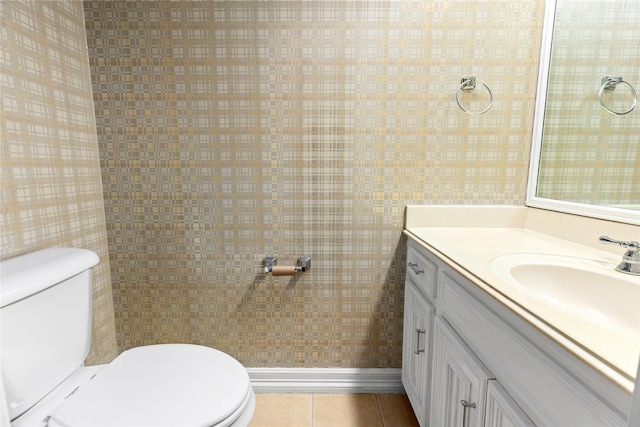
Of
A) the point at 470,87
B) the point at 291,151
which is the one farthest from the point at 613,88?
the point at 291,151

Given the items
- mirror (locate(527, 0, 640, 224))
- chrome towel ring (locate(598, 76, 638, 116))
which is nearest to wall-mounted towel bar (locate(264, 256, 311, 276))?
mirror (locate(527, 0, 640, 224))

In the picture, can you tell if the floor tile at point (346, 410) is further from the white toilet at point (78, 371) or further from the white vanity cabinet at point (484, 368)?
the white toilet at point (78, 371)

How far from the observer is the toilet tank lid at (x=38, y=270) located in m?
0.81

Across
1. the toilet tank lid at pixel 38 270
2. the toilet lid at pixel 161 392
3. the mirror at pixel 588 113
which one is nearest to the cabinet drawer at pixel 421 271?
the mirror at pixel 588 113

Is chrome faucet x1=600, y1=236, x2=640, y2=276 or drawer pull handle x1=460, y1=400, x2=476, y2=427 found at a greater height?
chrome faucet x1=600, y1=236, x2=640, y2=276

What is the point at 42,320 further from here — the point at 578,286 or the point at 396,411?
the point at 578,286

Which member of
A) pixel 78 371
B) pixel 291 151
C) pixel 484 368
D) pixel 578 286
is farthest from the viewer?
pixel 291 151

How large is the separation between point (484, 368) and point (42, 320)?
1.18 meters

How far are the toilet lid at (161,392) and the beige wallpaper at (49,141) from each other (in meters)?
0.52

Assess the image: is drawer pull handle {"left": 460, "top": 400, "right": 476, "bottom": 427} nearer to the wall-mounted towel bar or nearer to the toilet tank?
the wall-mounted towel bar

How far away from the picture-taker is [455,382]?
99 cm

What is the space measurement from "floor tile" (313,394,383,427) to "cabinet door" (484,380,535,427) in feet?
2.47

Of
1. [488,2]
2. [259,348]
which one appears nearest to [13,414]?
[259,348]

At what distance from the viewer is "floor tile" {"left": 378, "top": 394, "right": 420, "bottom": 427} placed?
143cm
